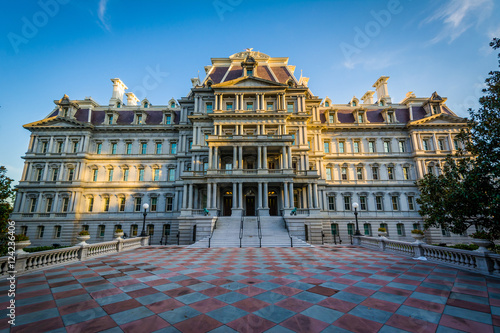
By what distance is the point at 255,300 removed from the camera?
212 inches

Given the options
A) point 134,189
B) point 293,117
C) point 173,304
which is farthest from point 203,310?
point 134,189

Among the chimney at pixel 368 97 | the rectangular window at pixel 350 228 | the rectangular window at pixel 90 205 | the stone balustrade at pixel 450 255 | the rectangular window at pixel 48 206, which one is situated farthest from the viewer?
the chimney at pixel 368 97

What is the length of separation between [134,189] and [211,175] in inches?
503

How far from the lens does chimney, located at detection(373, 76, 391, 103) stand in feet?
115

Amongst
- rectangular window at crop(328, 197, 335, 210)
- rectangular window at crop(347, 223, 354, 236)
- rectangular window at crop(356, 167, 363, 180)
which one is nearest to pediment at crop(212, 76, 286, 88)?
rectangular window at crop(356, 167, 363, 180)

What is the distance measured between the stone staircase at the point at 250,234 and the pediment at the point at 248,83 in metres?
17.3

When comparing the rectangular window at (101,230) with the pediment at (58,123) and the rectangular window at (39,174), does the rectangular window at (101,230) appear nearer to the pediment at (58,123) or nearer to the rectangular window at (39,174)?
the rectangular window at (39,174)

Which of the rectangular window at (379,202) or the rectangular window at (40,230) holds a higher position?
the rectangular window at (379,202)

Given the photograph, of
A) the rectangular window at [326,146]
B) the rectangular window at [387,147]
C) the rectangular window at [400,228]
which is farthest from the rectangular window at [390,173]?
the rectangular window at [326,146]

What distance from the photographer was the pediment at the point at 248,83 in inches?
1140

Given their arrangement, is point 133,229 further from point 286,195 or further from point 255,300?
point 255,300

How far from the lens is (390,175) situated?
30.6 metres

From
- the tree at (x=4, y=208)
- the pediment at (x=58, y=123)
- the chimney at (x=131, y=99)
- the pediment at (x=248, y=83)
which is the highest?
the chimney at (x=131, y=99)

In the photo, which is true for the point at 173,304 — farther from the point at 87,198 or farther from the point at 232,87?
the point at 87,198
